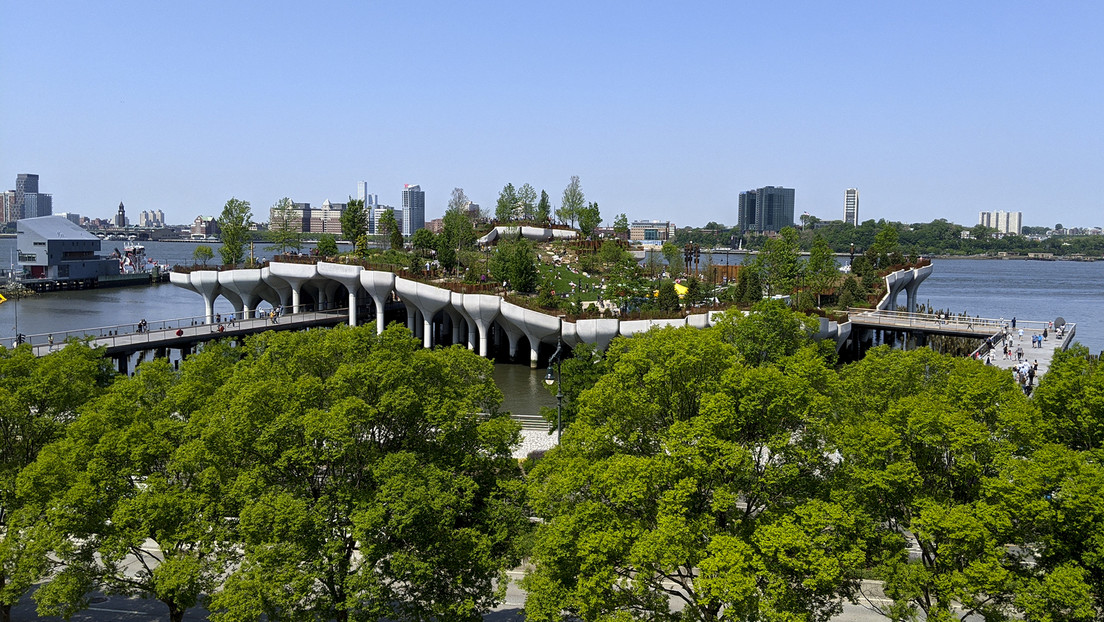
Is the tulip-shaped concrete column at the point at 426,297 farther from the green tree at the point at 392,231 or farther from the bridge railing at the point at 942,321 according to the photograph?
the bridge railing at the point at 942,321

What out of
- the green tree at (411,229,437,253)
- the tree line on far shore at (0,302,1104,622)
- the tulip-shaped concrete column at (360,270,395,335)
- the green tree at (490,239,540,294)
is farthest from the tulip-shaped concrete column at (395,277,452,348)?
the tree line on far shore at (0,302,1104,622)

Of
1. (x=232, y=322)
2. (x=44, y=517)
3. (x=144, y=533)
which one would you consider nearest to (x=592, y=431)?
(x=144, y=533)

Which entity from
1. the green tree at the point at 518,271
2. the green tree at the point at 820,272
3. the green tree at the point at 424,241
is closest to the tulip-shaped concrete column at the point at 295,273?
the green tree at the point at 518,271

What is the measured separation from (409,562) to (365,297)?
67652 mm

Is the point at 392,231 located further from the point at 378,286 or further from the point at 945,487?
the point at 945,487

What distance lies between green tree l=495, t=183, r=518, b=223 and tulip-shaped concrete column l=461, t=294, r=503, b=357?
51669 mm

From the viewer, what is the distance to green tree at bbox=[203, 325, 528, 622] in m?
20.3

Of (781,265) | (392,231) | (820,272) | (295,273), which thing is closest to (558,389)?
(295,273)

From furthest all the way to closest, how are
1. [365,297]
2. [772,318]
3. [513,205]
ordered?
[513,205] → [365,297] → [772,318]

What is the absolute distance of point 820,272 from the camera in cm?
9162

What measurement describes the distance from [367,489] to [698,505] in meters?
8.01

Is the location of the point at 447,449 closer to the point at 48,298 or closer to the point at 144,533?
the point at 144,533

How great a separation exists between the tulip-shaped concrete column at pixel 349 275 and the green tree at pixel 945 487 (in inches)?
2446

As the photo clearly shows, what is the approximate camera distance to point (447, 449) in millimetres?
22578
